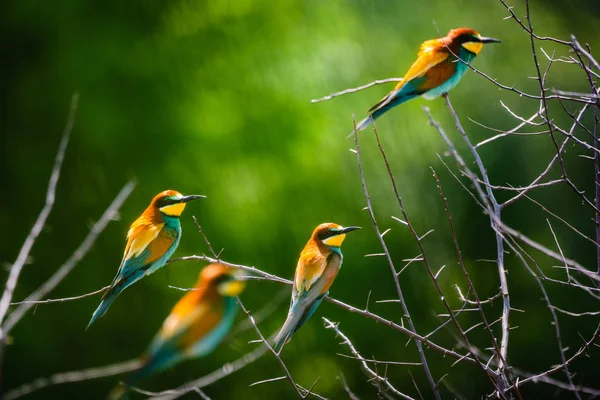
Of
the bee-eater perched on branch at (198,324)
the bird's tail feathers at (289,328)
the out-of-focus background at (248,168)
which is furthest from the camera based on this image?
the out-of-focus background at (248,168)

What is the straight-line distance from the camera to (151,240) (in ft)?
7.43

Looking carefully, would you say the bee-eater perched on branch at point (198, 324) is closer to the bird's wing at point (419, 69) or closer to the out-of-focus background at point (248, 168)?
the bird's wing at point (419, 69)

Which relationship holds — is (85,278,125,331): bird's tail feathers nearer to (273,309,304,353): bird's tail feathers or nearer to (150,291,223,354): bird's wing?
(273,309,304,353): bird's tail feathers

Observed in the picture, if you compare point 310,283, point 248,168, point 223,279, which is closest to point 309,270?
point 310,283

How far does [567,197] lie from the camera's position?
193 inches

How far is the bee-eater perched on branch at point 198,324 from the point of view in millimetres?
1035

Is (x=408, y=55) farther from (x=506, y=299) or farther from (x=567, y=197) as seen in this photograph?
(x=506, y=299)

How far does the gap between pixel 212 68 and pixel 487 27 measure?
1824mm

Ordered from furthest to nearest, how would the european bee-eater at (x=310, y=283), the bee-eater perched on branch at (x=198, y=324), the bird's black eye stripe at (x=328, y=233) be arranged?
1. the bird's black eye stripe at (x=328, y=233)
2. the european bee-eater at (x=310, y=283)
3. the bee-eater perched on branch at (x=198, y=324)

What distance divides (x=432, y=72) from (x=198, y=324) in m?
1.45

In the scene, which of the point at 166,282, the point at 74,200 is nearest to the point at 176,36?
the point at 74,200

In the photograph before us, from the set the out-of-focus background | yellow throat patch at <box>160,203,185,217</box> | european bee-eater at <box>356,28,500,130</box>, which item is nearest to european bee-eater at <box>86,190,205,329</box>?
yellow throat patch at <box>160,203,185,217</box>

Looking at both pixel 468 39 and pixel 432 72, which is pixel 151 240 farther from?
pixel 468 39

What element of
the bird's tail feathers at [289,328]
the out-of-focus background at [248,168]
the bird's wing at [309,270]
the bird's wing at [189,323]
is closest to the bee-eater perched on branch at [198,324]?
the bird's wing at [189,323]
